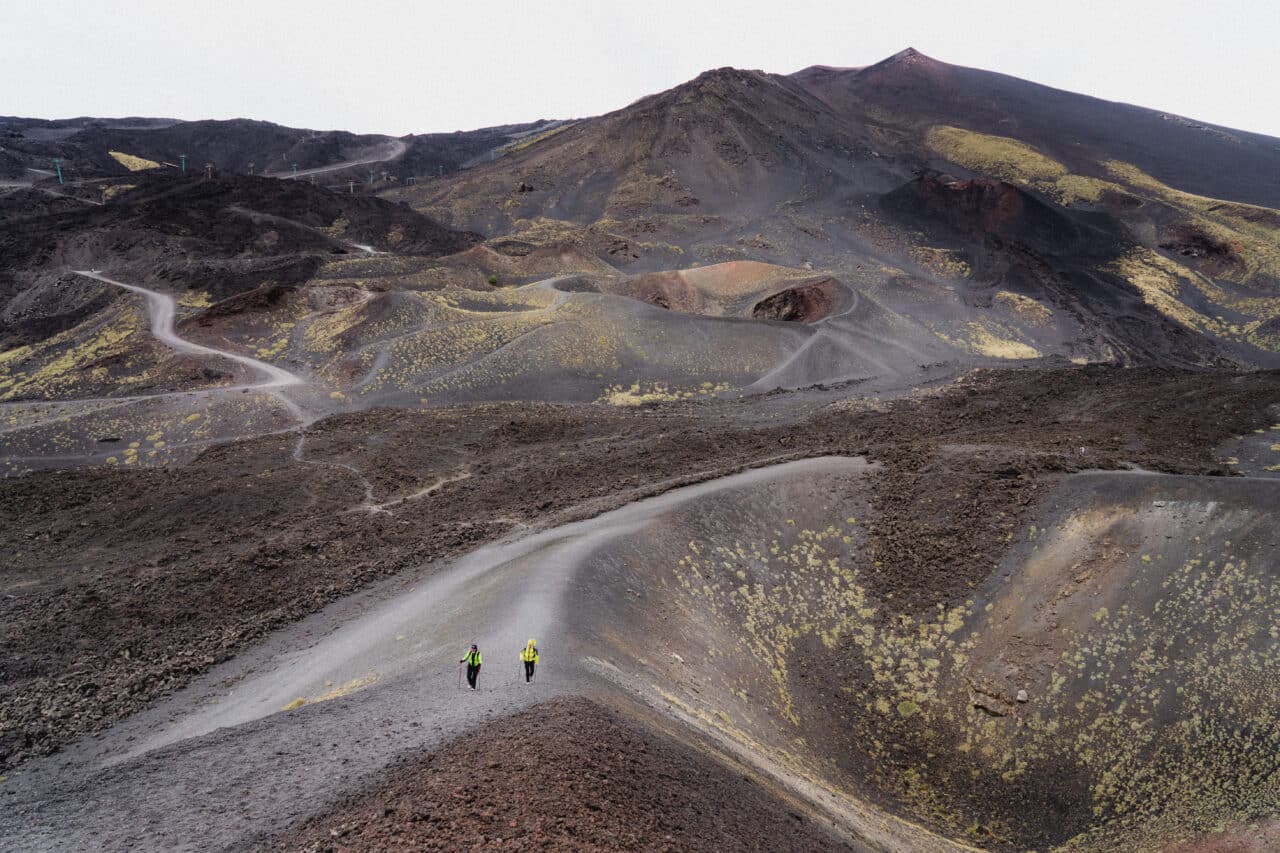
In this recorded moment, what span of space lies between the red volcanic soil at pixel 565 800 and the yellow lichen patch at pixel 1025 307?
55.1 metres

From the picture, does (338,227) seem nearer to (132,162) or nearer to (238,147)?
(132,162)

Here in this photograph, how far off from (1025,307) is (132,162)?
394ft

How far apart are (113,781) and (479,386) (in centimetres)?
2864

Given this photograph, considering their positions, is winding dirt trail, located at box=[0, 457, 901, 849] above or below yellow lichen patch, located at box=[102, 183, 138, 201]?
below

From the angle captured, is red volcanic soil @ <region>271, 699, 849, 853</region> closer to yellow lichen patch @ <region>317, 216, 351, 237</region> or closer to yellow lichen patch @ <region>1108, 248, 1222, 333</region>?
yellow lichen patch @ <region>1108, 248, 1222, 333</region>

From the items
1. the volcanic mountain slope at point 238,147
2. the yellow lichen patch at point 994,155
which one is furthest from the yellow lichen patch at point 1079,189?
the volcanic mountain slope at point 238,147

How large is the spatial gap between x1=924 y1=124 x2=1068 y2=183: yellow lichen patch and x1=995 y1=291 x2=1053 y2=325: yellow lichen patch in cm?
3845

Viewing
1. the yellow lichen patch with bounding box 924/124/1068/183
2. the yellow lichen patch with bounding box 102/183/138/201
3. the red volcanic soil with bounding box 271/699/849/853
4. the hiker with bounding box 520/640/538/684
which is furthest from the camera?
the yellow lichen patch with bounding box 924/124/1068/183

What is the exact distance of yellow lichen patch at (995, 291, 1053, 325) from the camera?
53.8m

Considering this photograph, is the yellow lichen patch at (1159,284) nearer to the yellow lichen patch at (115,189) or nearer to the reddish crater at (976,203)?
the reddish crater at (976,203)

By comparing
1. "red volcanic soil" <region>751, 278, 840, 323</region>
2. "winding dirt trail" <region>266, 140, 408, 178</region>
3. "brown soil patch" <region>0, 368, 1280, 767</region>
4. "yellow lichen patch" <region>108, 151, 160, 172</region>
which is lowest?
"brown soil patch" <region>0, 368, 1280, 767</region>

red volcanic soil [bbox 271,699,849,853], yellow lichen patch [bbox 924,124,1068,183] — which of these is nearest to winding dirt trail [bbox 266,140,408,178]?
yellow lichen patch [bbox 924,124,1068,183]

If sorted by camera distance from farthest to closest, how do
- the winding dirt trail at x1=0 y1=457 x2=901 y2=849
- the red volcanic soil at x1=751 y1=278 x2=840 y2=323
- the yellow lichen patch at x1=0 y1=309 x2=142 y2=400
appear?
1. the red volcanic soil at x1=751 y1=278 x2=840 y2=323
2. the yellow lichen patch at x1=0 y1=309 x2=142 y2=400
3. the winding dirt trail at x1=0 y1=457 x2=901 y2=849

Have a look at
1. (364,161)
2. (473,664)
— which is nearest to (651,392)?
(473,664)
